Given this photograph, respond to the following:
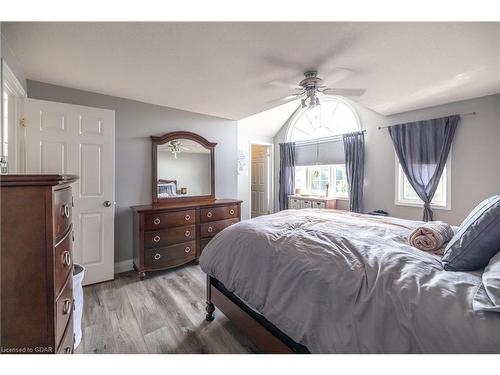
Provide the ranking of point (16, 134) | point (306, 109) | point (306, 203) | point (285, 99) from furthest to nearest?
1. point (306, 109)
2. point (306, 203)
3. point (285, 99)
4. point (16, 134)

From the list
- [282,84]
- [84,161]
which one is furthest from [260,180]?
[84,161]

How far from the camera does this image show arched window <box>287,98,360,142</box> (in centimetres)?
421

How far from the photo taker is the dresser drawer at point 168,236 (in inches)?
109

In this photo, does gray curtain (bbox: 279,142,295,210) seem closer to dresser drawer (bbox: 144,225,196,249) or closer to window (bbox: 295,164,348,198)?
window (bbox: 295,164,348,198)

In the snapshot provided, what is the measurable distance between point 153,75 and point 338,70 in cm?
175

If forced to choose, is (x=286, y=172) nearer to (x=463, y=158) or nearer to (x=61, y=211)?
(x=463, y=158)

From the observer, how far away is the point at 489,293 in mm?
792

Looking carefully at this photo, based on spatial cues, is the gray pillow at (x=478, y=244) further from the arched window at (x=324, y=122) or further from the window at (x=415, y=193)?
the arched window at (x=324, y=122)

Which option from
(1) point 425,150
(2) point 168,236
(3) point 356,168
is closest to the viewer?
(2) point 168,236

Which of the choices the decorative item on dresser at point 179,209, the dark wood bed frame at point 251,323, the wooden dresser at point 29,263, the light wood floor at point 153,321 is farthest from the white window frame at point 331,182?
the wooden dresser at point 29,263

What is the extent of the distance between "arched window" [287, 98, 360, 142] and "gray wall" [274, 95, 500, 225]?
1.71 feet

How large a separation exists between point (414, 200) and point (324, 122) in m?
2.12

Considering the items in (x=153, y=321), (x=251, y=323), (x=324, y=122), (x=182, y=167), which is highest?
(x=324, y=122)
